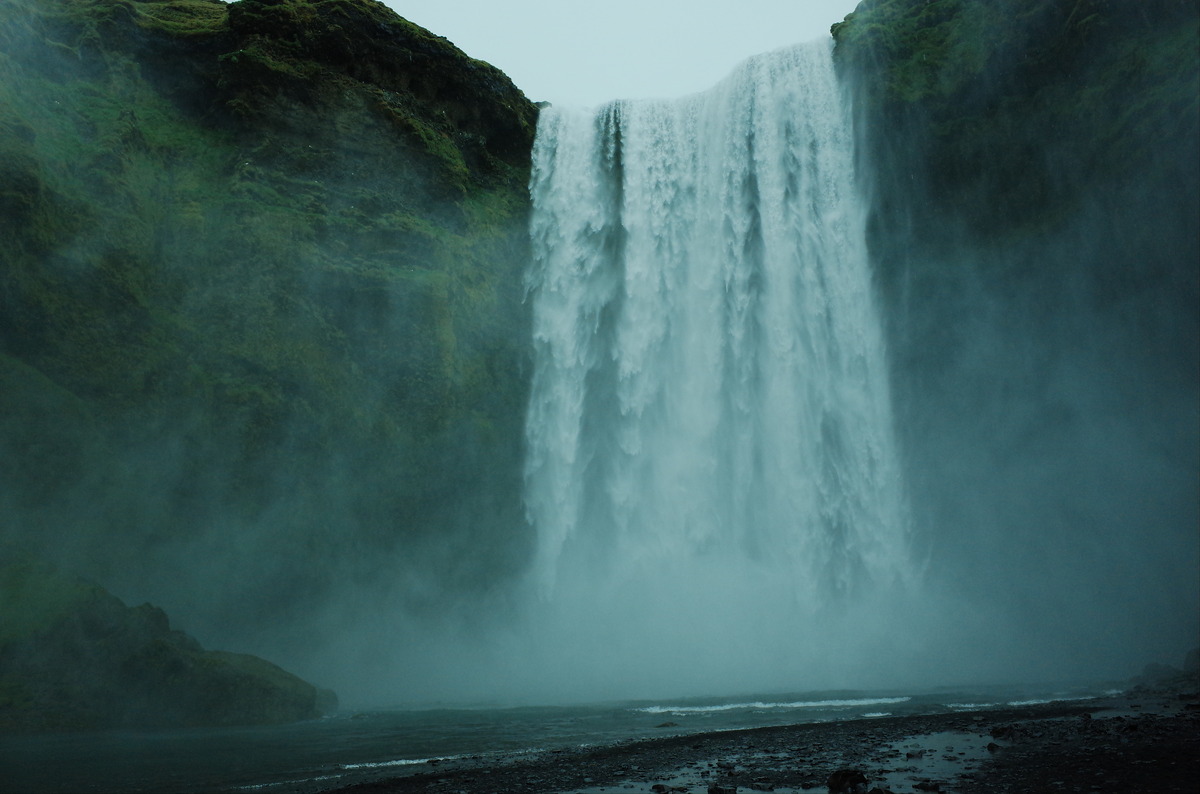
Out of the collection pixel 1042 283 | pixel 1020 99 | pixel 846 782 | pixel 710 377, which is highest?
pixel 1020 99

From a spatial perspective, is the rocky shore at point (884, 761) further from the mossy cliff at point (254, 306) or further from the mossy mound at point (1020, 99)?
the mossy mound at point (1020, 99)

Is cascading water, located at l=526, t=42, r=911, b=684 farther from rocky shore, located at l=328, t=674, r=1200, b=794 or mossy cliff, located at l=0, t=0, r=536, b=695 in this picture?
rocky shore, located at l=328, t=674, r=1200, b=794

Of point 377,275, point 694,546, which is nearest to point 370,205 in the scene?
point 377,275

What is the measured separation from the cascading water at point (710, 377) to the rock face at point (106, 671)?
1001cm

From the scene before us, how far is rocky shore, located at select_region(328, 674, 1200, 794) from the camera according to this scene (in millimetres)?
6406

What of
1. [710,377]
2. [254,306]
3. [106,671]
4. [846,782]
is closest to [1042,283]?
[710,377]

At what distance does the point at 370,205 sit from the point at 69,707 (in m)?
16.0

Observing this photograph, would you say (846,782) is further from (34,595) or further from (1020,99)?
(1020,99)

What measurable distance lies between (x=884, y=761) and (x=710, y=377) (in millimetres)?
19073

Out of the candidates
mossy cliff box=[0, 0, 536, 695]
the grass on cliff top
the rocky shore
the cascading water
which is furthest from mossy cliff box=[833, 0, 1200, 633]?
the grass on cliff top

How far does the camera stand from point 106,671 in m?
15.0

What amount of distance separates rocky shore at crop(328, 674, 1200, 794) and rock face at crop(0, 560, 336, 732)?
27.0ft

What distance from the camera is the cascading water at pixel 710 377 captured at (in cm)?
2386

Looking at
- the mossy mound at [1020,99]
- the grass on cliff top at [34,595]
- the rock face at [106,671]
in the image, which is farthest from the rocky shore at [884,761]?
the mossy mound at [1020,99]
